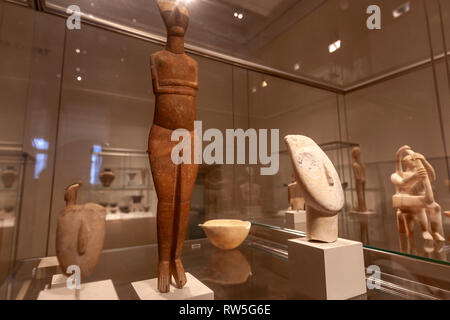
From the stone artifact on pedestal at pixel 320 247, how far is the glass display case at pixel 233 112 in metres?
0.10

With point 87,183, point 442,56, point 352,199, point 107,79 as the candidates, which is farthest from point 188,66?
point 352,199

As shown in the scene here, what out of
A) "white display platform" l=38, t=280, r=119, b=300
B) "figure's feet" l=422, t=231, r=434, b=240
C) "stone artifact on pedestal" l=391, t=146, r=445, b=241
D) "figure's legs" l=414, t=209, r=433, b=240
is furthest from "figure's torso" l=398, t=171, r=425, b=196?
"white display platform" l=38, t=280, r=119, b=300

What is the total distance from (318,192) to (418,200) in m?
0.80

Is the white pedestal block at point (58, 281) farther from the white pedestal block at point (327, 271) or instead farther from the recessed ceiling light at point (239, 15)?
the recessed ceiling light at point (239, 15)

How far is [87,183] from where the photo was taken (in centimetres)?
156

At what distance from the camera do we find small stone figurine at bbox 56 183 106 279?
0.83m

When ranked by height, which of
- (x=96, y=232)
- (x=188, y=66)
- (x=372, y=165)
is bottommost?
(x=96, y=232)

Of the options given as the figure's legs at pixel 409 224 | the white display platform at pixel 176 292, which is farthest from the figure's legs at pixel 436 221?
the white display platform at pixel 176 292

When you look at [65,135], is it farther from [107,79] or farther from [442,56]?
[442,56]

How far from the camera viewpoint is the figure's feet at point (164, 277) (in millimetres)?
906

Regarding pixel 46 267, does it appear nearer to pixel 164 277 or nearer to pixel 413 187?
pixel 164 277

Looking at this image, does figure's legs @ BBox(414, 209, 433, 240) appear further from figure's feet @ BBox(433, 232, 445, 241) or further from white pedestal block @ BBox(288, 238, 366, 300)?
white pedestal block @ BBox(288, 238, 366, 300)

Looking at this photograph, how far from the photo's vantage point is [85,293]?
838 millimetres

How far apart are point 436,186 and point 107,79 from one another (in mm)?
2388
